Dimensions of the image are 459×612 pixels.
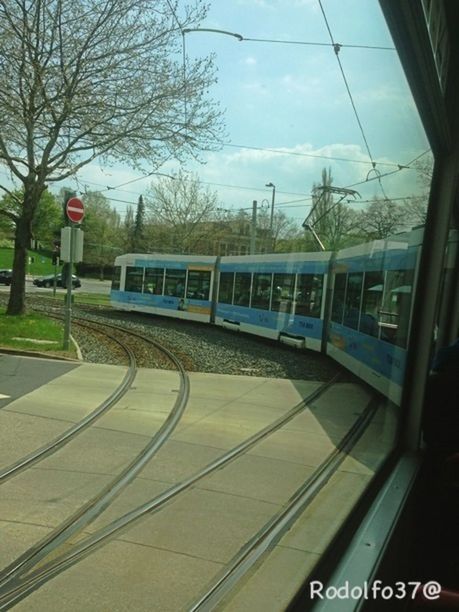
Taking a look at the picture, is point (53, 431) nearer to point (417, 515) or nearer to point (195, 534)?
point (195, 534)

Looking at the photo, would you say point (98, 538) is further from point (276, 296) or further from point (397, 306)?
point (276, 296)

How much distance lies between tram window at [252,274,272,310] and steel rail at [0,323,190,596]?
23.9 ft

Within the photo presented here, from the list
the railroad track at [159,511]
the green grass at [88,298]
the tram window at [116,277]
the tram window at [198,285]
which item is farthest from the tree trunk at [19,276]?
the railroad track at [159,511]

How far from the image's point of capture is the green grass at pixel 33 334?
11.6 meters

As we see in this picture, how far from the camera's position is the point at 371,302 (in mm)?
4723

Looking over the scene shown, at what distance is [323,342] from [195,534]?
223 inches

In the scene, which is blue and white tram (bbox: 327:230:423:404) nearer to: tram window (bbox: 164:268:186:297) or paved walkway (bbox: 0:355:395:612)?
paved walkway (bbox: 0:355:395:612)

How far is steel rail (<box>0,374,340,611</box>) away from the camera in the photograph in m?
2.56

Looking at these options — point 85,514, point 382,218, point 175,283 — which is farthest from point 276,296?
point 85,514

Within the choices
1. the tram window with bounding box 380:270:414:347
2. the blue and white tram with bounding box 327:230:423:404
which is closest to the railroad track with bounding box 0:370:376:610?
the blue and white tram with bounding box 327:230:423:404

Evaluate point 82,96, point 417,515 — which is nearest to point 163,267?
point 82,96

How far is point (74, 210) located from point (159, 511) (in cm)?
923

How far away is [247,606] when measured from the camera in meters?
2.38

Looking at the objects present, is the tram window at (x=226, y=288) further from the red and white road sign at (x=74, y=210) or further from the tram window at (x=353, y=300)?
the tram window at (x=353, y=300)
